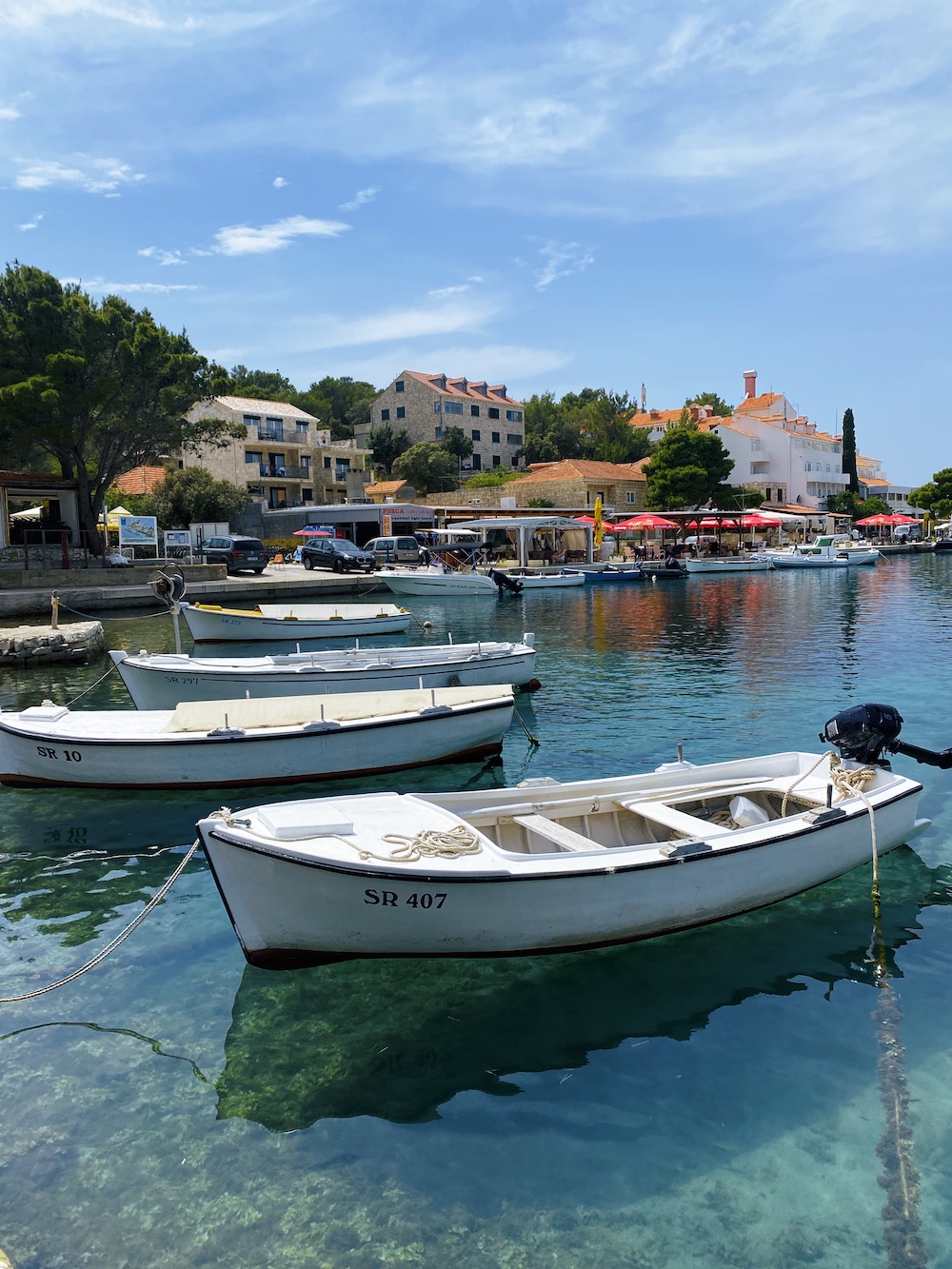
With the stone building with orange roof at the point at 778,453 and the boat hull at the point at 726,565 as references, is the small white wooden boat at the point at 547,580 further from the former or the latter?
the stone building with orange roof at the point at 778,453

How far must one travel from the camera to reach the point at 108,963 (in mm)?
7156

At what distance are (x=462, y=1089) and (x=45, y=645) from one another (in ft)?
63.2

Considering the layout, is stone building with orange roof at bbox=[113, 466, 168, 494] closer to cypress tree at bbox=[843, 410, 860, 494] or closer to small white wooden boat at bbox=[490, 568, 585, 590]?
small white wooden boat at bbox=[490, 568, 585, 590]

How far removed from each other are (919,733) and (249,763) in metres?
10.6

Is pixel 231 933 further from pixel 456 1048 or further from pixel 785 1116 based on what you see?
pixel 785 1116

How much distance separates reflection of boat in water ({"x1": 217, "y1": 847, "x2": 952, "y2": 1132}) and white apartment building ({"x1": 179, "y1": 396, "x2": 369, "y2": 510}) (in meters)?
56.4

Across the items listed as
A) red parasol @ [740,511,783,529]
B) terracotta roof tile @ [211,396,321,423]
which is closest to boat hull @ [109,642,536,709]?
red parasol @ [740,511,783,529]

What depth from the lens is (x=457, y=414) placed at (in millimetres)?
76312

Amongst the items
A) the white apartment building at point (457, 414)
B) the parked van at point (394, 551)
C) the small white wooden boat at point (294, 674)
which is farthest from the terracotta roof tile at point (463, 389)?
the small white wooden boat at point (294, 674)

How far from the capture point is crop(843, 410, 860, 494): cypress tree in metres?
94.1

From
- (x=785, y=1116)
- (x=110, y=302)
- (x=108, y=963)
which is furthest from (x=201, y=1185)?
(x=110, y=302)

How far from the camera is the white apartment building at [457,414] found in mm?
75750

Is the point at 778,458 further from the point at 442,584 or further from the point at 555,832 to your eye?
the point at 555,832

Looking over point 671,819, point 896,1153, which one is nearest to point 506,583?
point 671,819
